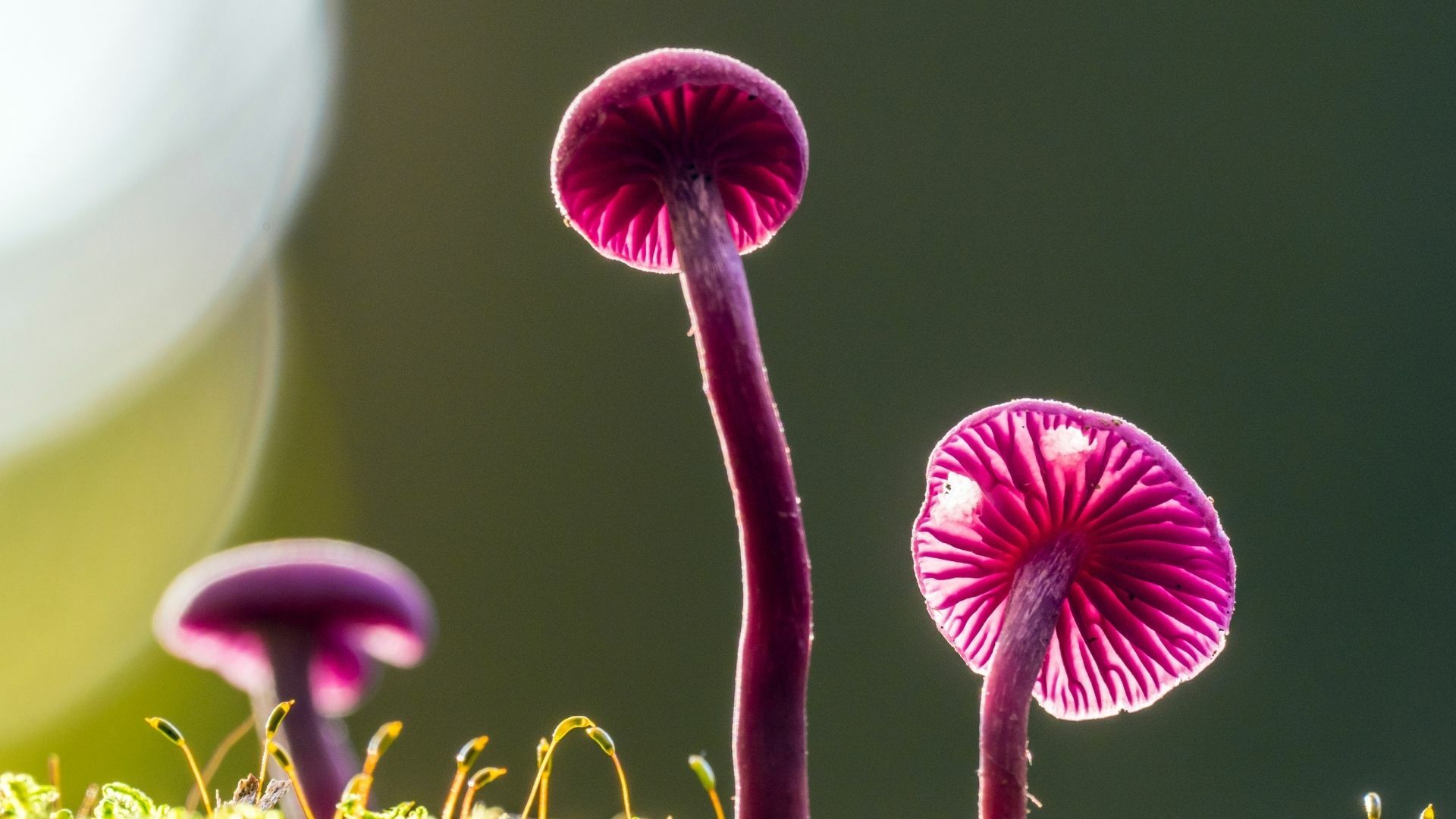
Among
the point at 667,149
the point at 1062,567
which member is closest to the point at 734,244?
the point at 667,149

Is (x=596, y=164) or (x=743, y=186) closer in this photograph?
(x=596, y=164)

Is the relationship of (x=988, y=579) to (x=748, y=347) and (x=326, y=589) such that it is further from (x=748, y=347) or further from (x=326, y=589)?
(x=326, y=589)

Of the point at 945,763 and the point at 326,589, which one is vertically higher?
the point at 326,589

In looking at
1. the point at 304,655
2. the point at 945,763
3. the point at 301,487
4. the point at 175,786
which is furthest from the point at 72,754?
the point at 304,655

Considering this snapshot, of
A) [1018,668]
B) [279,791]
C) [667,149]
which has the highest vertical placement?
[667,149]

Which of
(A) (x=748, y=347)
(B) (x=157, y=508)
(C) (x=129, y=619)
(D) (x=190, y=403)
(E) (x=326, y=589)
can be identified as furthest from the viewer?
(D) (x=190, y=403)

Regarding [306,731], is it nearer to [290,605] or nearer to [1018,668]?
[290,605]

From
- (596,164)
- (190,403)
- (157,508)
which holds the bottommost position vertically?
(596,164)

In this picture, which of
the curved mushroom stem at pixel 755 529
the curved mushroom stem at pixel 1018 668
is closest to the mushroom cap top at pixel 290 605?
the curved mushroom stem at pixel 755 529
